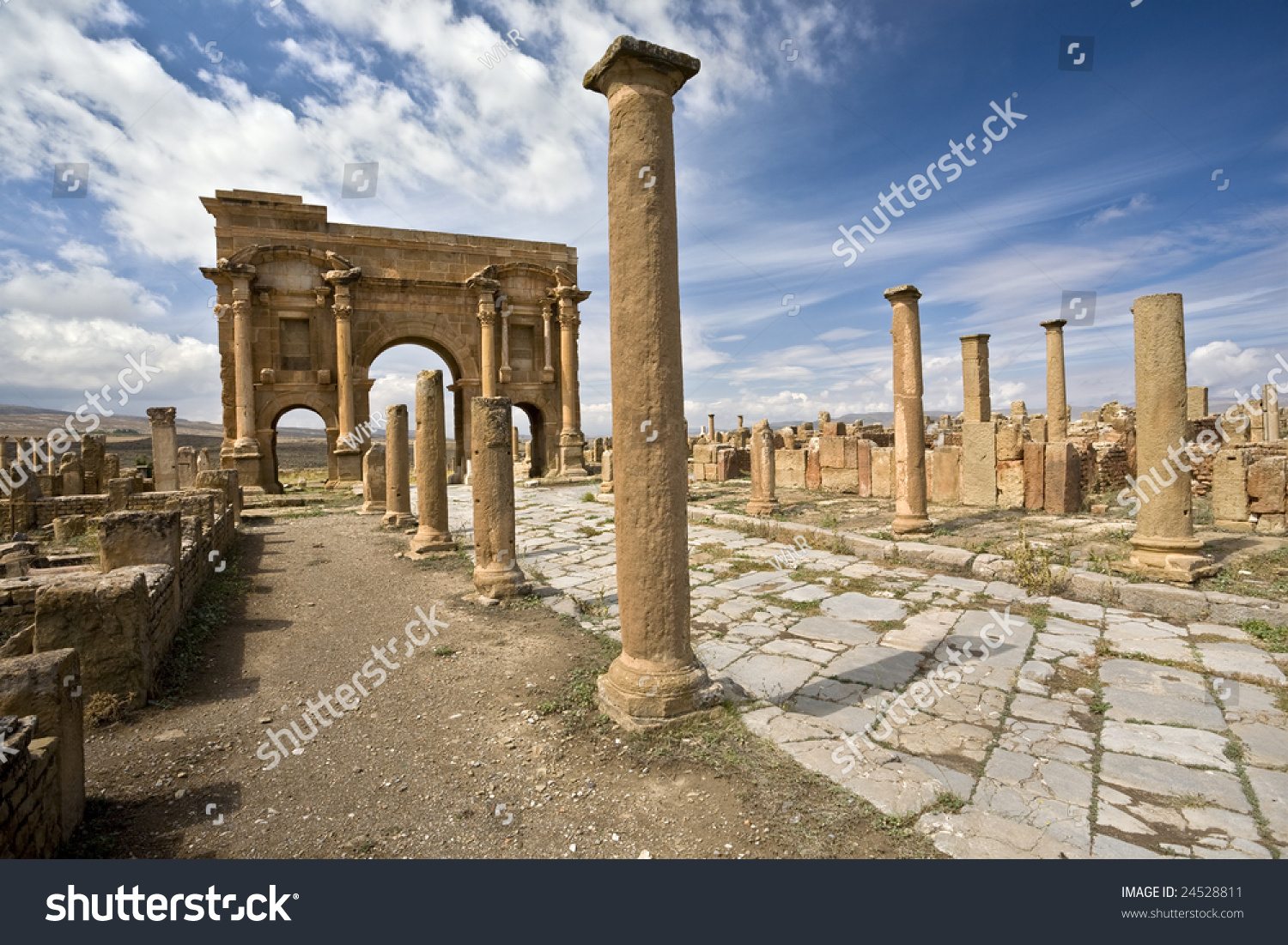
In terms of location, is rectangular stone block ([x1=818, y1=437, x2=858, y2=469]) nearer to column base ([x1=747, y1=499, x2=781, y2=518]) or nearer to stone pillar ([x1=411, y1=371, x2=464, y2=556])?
column base ([x1=747, y1=499, x2=781, y2=518])

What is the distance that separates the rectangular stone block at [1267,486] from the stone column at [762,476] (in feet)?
22.1

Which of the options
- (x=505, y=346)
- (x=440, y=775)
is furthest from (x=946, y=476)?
(x=505, y=346)

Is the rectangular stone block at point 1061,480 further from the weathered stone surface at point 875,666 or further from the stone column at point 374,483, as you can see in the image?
the stone column at point 374,483

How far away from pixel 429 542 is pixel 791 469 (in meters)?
10.2

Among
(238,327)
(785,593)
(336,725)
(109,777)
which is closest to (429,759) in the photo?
(336,725)

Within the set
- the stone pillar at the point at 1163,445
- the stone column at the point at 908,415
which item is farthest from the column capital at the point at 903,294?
the stone pillar at the point at 1163,445

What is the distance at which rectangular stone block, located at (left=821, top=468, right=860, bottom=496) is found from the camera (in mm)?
14797

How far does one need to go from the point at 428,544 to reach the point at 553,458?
14110mm

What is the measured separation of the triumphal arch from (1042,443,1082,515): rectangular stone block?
50.0 feet

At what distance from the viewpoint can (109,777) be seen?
3.41 metres

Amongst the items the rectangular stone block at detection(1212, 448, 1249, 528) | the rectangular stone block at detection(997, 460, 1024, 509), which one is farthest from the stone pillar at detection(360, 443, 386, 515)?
the rectangular stone block at detection(1212, 448, 1249, 528)

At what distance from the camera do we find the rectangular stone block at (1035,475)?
1067 centimetres

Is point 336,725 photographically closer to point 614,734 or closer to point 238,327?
point 614,734

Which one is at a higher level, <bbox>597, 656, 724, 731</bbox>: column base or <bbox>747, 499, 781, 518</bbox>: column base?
<bbox>747, 499, 781, 518</bbox>: column base
